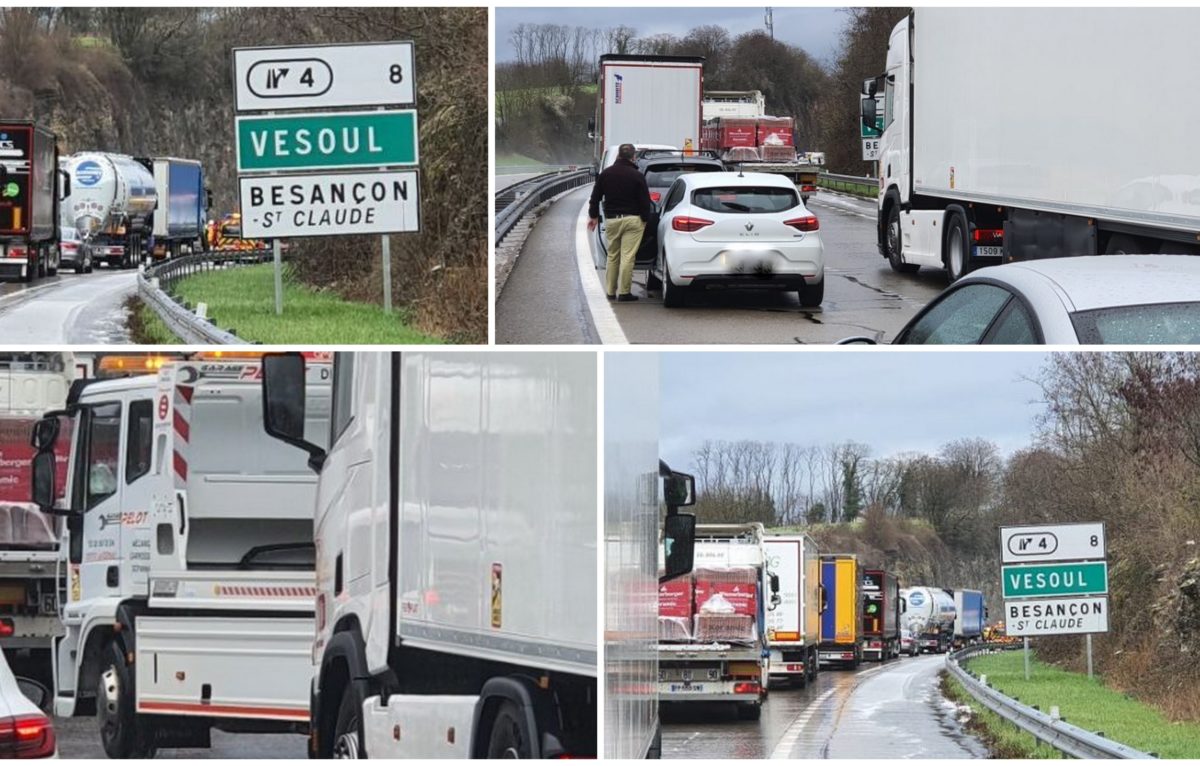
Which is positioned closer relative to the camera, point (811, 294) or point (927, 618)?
point (811, 294)

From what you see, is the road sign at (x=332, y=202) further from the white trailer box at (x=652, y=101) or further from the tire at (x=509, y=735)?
the white trailer box at (x=652, y=101)

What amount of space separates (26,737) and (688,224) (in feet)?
38.4

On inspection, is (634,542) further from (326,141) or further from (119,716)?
(326,141)

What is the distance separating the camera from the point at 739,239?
17344 mm

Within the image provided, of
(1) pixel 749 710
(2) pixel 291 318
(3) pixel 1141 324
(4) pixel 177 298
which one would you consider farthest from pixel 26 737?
(4) pixel 177 298

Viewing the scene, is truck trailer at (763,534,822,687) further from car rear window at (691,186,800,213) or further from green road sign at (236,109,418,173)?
green road sign at (236,109,418,173)

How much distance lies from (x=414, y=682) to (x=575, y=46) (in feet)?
85.6

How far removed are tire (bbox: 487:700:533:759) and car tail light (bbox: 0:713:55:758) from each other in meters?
1.95

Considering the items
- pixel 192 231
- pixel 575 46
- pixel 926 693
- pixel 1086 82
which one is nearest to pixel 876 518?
pixel 192 231

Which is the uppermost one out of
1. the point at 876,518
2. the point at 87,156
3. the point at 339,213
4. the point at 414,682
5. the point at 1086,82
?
the point at 87,156

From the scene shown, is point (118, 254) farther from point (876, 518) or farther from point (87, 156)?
point (876, 518)

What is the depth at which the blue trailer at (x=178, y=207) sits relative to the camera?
159 feet

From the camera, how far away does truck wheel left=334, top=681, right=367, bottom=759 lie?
20.9ft

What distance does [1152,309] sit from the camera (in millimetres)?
7289
